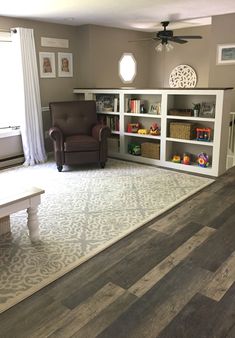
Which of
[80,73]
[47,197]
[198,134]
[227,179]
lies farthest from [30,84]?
[227,179]

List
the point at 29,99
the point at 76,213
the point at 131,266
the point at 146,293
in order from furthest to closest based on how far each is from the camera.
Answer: the point at 29,99 → the point at 76,213 → the point at 131,266 → the point at 146,293

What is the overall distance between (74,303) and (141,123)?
3948mm

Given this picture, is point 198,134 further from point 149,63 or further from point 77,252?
point 149,63

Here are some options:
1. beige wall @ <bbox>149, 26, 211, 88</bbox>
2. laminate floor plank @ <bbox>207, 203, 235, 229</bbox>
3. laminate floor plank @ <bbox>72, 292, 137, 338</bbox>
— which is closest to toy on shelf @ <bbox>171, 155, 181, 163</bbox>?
laminate floor plank @ <bbox>207, 203, 235, 229</bbox>

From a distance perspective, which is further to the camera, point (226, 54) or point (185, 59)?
point (185, 59)

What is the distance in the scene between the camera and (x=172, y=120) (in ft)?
16.7

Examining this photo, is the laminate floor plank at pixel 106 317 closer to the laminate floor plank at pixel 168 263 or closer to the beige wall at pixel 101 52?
the laminate floor plank at pixel 168 263

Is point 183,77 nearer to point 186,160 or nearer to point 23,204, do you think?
point 186,160

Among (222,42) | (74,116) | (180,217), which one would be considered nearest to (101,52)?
(74,116)

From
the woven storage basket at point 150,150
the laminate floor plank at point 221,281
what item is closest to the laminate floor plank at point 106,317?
the laminate floor plank at point 221,281

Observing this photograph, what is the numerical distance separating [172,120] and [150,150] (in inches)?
24.4

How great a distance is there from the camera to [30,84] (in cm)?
534

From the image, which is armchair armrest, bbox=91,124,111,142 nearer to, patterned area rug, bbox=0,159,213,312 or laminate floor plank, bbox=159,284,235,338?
patterned area rug, bbox=0,159,213,312

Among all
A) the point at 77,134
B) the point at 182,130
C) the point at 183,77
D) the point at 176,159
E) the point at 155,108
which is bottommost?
the point at 176,159
